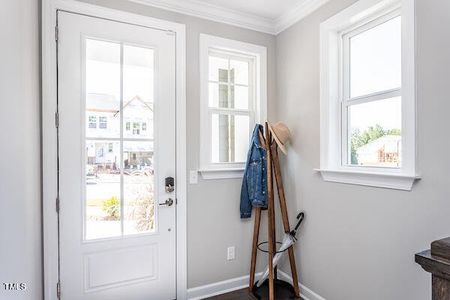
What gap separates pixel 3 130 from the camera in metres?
1.07

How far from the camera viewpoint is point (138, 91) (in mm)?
2137

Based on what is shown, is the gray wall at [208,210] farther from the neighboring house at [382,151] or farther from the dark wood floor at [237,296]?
the neighboring house at [382,151]

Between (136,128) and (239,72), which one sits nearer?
(136,128)

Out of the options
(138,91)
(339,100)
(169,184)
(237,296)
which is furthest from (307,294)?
(138,91)

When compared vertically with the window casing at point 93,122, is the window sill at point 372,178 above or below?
below

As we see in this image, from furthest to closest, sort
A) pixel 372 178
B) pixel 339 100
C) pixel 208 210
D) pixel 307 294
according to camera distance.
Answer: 1. pixel 208 210
2. pixel 307 294
3. pixel 339 100
4. pixel 372 178

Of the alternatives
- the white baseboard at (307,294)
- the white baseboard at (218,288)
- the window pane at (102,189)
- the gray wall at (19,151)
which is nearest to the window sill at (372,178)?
the white baseboard at (307,294)

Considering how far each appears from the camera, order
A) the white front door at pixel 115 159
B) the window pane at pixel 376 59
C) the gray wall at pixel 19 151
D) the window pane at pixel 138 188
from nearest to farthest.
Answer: the gray wall at pixel 19 151 → the window pane at pixel 376 59 → the white front door at pixel 115 159 → the window pane at pixel 138 188

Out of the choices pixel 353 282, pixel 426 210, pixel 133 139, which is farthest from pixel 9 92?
pixel 353 282

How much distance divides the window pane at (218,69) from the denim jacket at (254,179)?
58 centimetres

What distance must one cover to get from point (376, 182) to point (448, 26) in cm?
94

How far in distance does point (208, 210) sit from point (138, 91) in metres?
1.18

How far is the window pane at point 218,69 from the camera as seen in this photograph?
2480mm

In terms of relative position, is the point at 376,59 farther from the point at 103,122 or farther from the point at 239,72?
the point at 103,122
